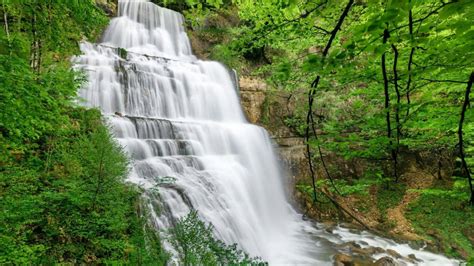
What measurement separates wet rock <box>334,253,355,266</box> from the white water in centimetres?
24

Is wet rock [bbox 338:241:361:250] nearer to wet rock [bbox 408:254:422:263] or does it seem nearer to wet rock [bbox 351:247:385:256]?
wet rock [bbox 351:247:385:256]

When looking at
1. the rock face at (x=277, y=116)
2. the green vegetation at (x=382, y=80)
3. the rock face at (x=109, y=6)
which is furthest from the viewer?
the rock face at (x=109, y=6)

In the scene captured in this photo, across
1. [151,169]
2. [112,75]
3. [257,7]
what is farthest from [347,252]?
[112,75]

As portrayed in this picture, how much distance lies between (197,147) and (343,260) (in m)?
5.19

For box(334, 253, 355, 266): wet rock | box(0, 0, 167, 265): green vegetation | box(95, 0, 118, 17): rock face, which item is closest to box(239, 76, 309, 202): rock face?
box(334, 253, 355, 266): wet rock

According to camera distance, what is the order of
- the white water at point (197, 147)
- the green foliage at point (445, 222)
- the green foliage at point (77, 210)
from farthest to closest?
the green foliage at point (445, 222) → the white water at point (197, 147) → the green foliage at point (77, 210)

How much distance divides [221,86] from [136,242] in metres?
10.1

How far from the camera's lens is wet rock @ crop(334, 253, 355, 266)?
6985 mm

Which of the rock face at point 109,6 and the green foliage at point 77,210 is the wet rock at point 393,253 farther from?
the rock face at point 109,6

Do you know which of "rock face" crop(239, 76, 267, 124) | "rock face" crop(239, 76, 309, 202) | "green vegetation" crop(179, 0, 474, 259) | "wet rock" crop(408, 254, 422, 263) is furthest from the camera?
"rock face" crop(239, 76, 267, 124)

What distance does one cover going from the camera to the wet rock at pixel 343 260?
6985mm

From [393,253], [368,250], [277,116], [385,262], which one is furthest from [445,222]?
[277,116]

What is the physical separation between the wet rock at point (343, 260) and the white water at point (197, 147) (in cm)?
24

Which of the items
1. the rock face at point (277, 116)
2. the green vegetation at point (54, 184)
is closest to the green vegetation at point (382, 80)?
the rock face at point (277, 116)
